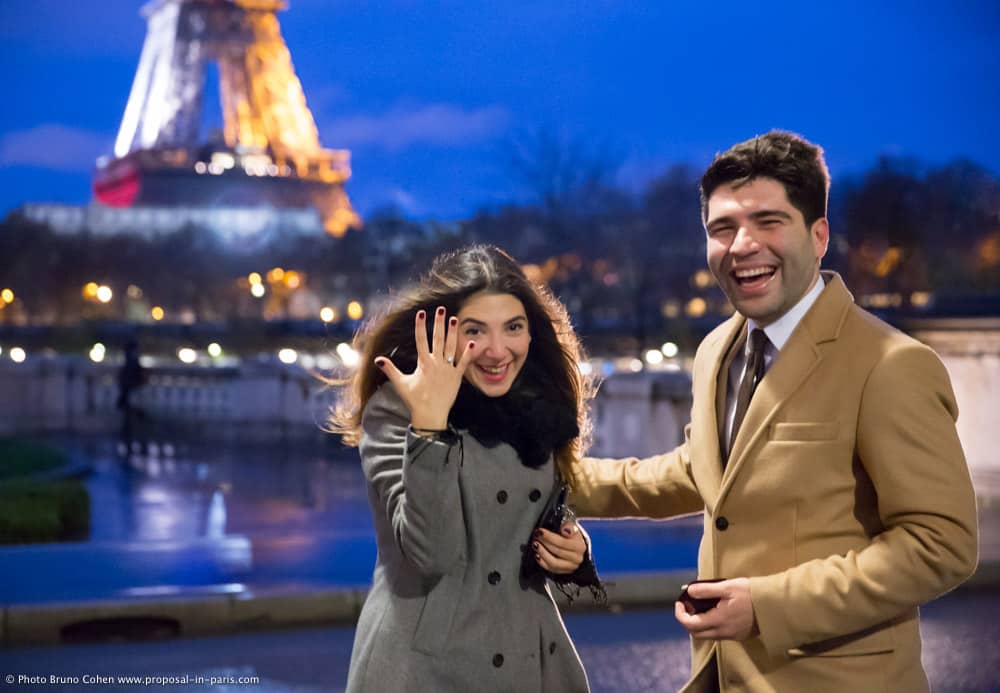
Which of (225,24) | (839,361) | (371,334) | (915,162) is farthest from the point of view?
(225,24)

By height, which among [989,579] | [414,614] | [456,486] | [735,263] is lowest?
[989,579]

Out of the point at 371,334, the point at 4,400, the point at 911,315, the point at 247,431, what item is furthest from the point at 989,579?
the point at 911,315

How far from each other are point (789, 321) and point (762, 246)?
0.59 feet

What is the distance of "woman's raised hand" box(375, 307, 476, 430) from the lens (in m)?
2.88

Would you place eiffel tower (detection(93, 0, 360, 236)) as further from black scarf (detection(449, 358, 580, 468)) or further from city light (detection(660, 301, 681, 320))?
black scarf (detection(449, 358, 580, 468))

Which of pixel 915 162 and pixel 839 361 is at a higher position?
pixel 915 162

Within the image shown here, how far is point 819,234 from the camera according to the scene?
2.82 m

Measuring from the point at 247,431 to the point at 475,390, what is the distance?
18640mm

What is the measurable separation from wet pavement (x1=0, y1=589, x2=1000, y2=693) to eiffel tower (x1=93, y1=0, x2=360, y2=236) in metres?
72.2

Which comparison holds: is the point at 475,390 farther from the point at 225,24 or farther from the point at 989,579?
the point at 225,24

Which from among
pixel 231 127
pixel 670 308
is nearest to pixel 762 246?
pixel 670 308

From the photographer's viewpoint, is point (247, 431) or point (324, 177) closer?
point (247, 431)

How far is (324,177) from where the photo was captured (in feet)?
278

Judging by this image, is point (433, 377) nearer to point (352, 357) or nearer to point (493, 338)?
point (493, 338)
